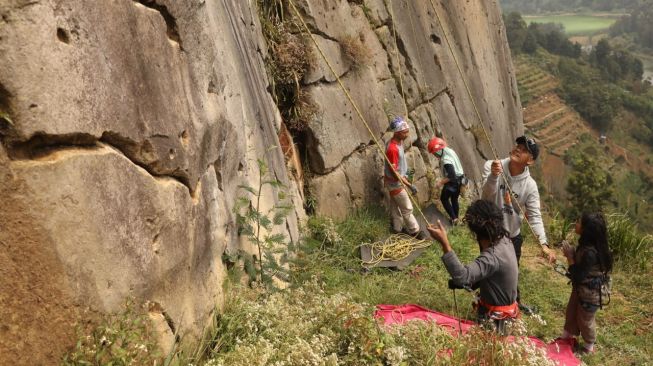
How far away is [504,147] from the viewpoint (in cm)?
1391

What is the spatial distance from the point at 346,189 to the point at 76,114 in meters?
5.60

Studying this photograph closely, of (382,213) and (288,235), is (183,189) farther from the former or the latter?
(382,213)

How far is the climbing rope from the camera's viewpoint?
7.09 metres

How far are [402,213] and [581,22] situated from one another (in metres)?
191

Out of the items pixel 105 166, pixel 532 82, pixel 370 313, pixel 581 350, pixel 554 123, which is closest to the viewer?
pixel 105 166

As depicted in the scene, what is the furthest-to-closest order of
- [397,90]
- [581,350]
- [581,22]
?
[581,22], [397,90], [581,350]

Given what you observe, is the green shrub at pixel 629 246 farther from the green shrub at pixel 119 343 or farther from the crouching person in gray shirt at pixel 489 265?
the green shrub at pixel 119 343

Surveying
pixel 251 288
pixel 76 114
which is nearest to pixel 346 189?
→ pixel 251 288

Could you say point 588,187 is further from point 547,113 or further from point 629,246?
point 547,113

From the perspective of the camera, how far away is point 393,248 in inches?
289

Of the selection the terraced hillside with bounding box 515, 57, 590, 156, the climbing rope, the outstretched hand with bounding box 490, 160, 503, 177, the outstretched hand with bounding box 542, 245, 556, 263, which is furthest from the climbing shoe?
the terraced hillside with bounding box 515, 57, 590, 156

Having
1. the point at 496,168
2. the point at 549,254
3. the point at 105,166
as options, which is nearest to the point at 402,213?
the point at 496,168

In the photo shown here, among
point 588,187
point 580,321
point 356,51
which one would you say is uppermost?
point 356,51

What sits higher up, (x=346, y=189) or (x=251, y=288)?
(x=251, y=288)
